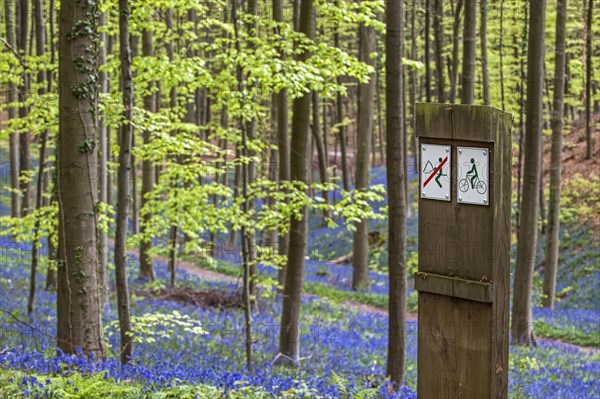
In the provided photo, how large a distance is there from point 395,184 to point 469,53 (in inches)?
241

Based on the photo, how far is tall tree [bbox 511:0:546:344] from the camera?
1380 centimetres

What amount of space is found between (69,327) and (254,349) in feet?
20.4

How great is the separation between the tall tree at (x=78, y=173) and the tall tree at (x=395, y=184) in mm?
3860

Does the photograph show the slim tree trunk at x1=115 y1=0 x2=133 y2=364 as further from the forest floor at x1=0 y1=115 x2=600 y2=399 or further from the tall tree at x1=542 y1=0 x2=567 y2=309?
the tall tree at x1=542 y1=0 x2=567 y2=309

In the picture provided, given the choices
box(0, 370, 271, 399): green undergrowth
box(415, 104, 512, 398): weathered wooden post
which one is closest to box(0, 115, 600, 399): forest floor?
box(0, 370, 271, 399): green undergrowth

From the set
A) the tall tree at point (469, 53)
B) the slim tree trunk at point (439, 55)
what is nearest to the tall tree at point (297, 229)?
the slim tree trunk at point (439, 55)

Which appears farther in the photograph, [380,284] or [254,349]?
[380,284]

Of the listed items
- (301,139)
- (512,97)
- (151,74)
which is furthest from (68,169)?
(512,97)

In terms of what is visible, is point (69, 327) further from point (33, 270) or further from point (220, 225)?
point (33, 270)

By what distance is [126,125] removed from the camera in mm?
8719

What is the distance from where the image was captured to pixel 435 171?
3445mm

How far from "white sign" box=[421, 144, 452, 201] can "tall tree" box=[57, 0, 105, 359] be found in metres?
4.03

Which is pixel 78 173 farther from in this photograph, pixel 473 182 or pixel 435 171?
pixel 473 182

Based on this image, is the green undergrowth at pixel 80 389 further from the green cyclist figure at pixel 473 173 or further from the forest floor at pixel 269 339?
the green cyclist figure at pixel 473 173
